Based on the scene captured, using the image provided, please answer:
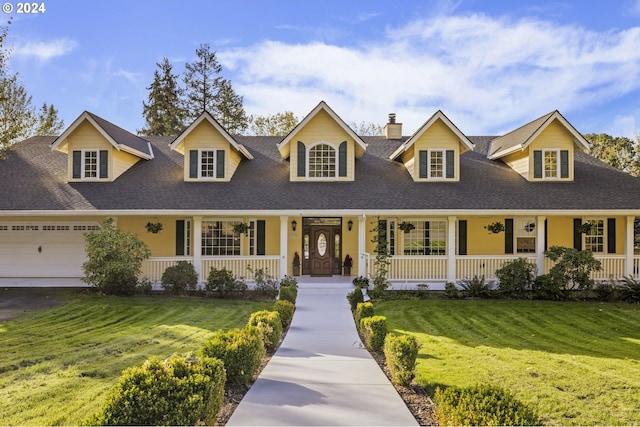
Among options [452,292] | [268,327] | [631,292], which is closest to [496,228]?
[452,292]

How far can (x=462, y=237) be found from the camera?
55.4 feet

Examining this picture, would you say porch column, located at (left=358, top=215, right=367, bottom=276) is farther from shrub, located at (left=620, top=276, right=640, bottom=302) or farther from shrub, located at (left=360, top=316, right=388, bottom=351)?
shrub, located at (left=620, top=276, right=640, bottom=302)

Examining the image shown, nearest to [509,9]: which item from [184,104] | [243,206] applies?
[243,206]

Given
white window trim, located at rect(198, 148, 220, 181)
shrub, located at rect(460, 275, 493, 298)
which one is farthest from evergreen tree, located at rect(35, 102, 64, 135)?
Result: shrub, located at rect(460, 275, 493, 298)

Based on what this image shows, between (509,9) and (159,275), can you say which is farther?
(159,275)

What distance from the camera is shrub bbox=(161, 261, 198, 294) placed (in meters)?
14.4

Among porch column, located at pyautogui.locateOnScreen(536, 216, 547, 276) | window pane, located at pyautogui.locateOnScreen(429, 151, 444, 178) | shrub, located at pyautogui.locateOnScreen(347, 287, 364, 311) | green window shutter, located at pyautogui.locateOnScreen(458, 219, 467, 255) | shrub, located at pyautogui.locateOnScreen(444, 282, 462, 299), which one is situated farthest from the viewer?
window pane, located at pyautogui.locateOnScreen(429, 151, 444, 178)

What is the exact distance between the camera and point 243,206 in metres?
15.3

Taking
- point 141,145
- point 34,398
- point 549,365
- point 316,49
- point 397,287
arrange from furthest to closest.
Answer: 1. point 141,145
2. point 316,49
3. point 397,287
4. point 549,365
5. point 34,398

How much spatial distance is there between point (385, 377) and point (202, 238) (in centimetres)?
1214

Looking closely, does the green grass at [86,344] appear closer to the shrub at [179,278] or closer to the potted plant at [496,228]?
the shrub at [179,278]

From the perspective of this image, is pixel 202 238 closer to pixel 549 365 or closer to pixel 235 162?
pixel 235 162

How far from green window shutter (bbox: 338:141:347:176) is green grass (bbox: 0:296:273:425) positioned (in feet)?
22.1

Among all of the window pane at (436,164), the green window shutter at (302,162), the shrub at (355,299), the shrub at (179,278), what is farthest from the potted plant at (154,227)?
the window pane at (436,164)
